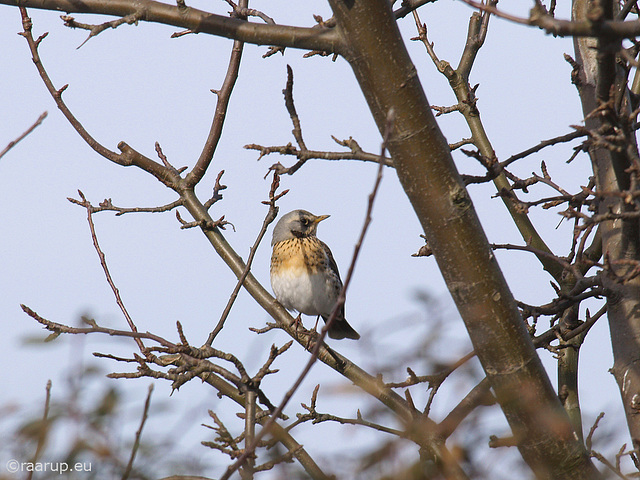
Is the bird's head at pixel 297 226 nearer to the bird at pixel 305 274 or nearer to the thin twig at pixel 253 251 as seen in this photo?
the bird at pixel 305 274

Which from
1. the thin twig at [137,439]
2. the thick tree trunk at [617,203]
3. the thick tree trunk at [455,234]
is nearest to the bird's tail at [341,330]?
the thick tree trunk at [617,203]

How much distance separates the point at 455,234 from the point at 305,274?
4.21 metres

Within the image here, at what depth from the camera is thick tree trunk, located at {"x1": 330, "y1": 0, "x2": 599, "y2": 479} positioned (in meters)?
2.64

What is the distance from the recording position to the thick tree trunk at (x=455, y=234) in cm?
264

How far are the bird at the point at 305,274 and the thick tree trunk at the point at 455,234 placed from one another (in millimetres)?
4033

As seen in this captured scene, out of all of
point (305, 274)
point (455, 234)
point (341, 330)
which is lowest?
point (455, 234)

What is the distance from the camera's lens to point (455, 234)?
2.71 m

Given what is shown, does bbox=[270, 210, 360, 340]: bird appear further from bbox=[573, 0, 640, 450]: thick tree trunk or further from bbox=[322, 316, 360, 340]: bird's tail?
bbox=[573, 0, 640, 450]: thick tree trunk

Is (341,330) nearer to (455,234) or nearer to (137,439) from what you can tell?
(455,234)

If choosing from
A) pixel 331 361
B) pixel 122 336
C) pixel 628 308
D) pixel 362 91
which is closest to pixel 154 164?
pixel 331 361

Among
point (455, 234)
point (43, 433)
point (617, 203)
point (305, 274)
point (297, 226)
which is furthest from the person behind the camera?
point (297, 226)

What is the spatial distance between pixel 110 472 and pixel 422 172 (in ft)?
4.75

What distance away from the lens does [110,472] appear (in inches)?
82.6

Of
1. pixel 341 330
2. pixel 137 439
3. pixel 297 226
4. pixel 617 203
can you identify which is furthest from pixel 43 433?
pixel 297 226
